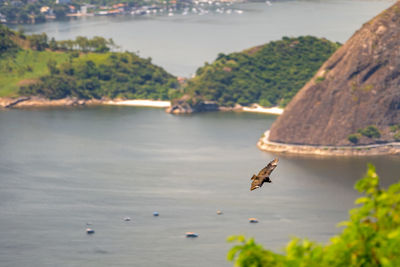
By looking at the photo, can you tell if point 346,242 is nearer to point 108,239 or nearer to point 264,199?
point 108,239

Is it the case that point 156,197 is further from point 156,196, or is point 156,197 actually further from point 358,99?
point 358,99

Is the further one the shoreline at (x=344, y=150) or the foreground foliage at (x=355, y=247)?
the shoreline at (x=344, y=150)

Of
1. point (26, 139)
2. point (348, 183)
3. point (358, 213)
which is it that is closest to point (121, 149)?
point (26, 139)

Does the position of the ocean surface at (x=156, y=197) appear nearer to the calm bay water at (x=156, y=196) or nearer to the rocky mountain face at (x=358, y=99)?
the calm bay water at (x=156, y=196)

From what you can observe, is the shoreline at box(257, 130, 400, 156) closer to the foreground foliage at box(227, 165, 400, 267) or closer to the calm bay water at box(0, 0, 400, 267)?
the calm bay water at box(0, 0, 400, 267)

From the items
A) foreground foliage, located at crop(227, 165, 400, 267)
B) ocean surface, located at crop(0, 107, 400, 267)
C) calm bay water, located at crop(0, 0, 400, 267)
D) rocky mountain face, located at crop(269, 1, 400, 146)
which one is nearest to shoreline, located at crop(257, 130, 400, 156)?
rocky mountain face, located at crop(269, 1, 400, 146)

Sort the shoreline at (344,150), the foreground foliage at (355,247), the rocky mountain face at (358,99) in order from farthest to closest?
the rocky mountain face at (358,99) → the shoreline at (344,150) → the foreground foliage at (355,247)

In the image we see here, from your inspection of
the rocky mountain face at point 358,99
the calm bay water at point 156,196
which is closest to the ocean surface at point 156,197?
the calm bay water at point 156,196
